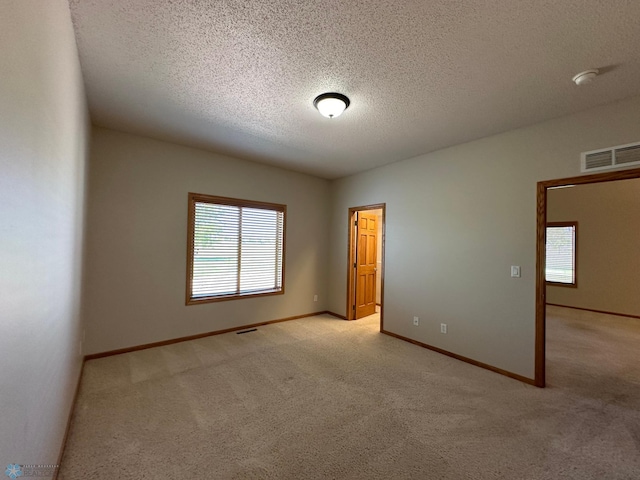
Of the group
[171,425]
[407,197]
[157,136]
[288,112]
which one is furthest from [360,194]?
[171,425]

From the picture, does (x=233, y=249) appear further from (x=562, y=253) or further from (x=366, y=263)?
(x=562, y=253)

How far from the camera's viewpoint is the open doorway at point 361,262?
199 inches

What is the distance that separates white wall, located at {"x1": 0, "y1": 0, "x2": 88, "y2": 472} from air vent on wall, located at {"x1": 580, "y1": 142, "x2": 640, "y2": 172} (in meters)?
3.86

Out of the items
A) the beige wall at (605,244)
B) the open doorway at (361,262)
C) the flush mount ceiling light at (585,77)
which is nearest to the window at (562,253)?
the beige wall at (605,244)

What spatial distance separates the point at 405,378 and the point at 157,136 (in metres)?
4.17

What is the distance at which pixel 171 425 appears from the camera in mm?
2068

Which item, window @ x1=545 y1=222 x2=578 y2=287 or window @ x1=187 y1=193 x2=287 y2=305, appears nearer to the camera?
window @ x1=187 y1=193 x2=287 y2=305

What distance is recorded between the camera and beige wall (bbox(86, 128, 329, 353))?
3.21 meters

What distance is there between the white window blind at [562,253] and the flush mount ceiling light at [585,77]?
555 centimetres

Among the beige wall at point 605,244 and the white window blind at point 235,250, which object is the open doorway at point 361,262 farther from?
the beige wall at point 605,244

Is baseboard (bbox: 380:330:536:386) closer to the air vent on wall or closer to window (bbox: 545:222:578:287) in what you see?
the air vent on wall

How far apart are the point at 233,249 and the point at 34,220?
3.17m

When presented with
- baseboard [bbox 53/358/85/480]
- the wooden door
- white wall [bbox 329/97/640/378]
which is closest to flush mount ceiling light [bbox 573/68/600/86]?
white wall [bbox 329/97/640/378]
